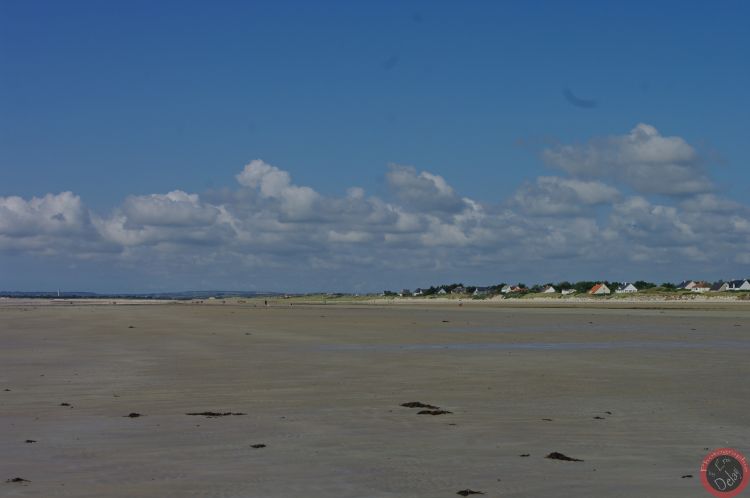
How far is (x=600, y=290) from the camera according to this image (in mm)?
151250

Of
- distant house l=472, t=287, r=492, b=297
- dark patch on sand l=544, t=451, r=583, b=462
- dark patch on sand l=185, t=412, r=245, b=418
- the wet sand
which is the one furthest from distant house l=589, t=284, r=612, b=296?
dark patch on sand l=544, t=451, r=583, b=462

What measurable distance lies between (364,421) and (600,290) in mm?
144634

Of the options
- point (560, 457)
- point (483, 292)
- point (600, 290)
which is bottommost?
point (560, 457)

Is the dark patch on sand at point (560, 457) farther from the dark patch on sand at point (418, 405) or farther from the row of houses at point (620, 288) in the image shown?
the row of houses at point (620, 288)

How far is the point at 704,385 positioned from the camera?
17391 millimetres

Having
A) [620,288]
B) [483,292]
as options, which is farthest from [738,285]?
[483,292]

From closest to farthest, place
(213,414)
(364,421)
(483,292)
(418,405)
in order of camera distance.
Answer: (364,421) < (213,414) < (418,405) < (483,292)

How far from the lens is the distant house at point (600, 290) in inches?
5797

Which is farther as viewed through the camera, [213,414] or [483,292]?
[483,292]

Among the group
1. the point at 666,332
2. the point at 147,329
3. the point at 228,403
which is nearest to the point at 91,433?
the point at 228,403

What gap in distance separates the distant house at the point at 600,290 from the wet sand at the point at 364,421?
4902 inches

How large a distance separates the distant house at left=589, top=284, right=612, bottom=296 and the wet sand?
124516mm

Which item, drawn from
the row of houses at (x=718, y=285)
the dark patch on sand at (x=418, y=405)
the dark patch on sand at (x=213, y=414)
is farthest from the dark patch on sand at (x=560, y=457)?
the row of houses at (x=718, y=285)

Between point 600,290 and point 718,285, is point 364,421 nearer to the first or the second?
point 600,290
